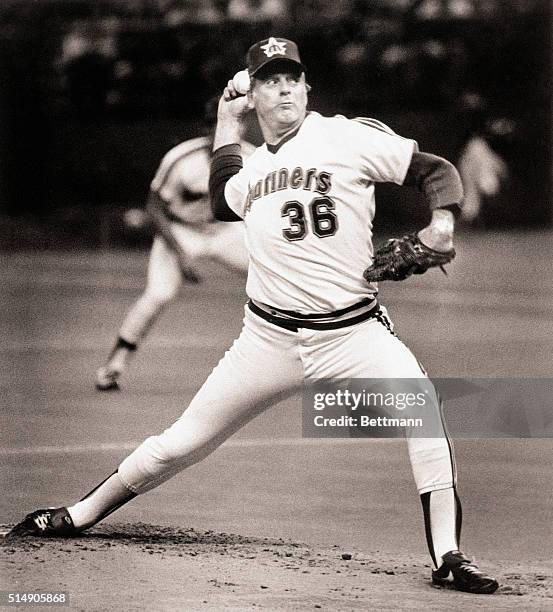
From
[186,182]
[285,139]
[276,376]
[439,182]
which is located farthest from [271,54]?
→ [186,182]

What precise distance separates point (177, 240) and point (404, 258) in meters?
5.56

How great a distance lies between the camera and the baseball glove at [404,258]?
4.95m

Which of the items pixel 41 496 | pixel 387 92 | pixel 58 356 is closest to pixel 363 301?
pixel 41 496

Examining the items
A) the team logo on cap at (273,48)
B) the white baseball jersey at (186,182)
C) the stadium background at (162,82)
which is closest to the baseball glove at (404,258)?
the team logo on cap at (273,48)

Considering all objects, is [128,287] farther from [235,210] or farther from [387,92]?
[235,210]

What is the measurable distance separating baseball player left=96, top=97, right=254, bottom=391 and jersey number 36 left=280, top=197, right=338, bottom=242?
4884 millimetres

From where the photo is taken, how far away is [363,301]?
16.7ft

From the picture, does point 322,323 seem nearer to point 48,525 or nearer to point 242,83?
point 242,83

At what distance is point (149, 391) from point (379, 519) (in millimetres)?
3884

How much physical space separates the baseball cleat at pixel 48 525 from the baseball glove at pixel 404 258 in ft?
4.98

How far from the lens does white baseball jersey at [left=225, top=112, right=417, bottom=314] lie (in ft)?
16.4

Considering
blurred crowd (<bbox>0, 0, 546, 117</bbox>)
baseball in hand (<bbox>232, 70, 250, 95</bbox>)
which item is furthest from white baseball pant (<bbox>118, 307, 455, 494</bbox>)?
blurred crowd (<bbox>0, 0, 546, 117</bbox>)

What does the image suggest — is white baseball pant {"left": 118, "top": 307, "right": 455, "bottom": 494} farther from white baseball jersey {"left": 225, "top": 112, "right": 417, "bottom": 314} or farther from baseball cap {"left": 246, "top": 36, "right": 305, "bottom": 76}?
baseball cap {"left": 246, "top": 36, "right": 305, "bottom": 76}

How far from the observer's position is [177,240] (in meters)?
10.4
